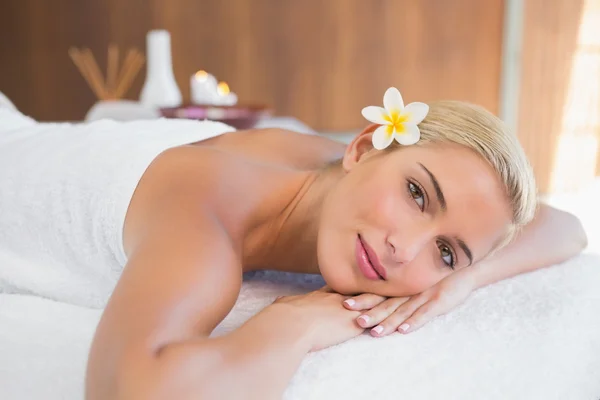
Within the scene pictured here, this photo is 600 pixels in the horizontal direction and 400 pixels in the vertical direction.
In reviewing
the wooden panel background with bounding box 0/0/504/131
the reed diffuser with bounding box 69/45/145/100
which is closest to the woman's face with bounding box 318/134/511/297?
the reed diffuser with bounding box 69/45/145/100

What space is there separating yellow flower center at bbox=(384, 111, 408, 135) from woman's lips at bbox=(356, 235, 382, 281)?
18cm

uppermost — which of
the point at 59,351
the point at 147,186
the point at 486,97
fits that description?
the point at 147,186

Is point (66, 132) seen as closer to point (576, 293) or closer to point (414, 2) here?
point (576, 293)

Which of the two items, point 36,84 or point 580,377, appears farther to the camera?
point 36,84

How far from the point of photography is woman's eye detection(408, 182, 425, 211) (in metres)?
0.85

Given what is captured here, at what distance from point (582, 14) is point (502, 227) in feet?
9.49

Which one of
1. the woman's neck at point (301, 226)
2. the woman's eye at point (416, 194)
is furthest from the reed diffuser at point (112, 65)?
the woman's eye at point (416, 194)

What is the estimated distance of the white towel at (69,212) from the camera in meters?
0.97

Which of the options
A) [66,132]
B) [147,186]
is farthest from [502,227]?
[66,132]

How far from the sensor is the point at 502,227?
882mm

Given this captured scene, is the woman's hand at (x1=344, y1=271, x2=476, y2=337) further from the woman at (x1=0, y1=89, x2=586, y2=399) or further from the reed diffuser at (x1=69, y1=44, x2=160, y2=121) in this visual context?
the reed diffuser at (x1=69, y1=44, x2=160, y2=121)

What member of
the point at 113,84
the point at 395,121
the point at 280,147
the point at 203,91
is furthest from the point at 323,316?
the point at 113,84

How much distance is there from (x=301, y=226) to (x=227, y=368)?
1.47ft

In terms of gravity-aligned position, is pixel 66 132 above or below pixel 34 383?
above
